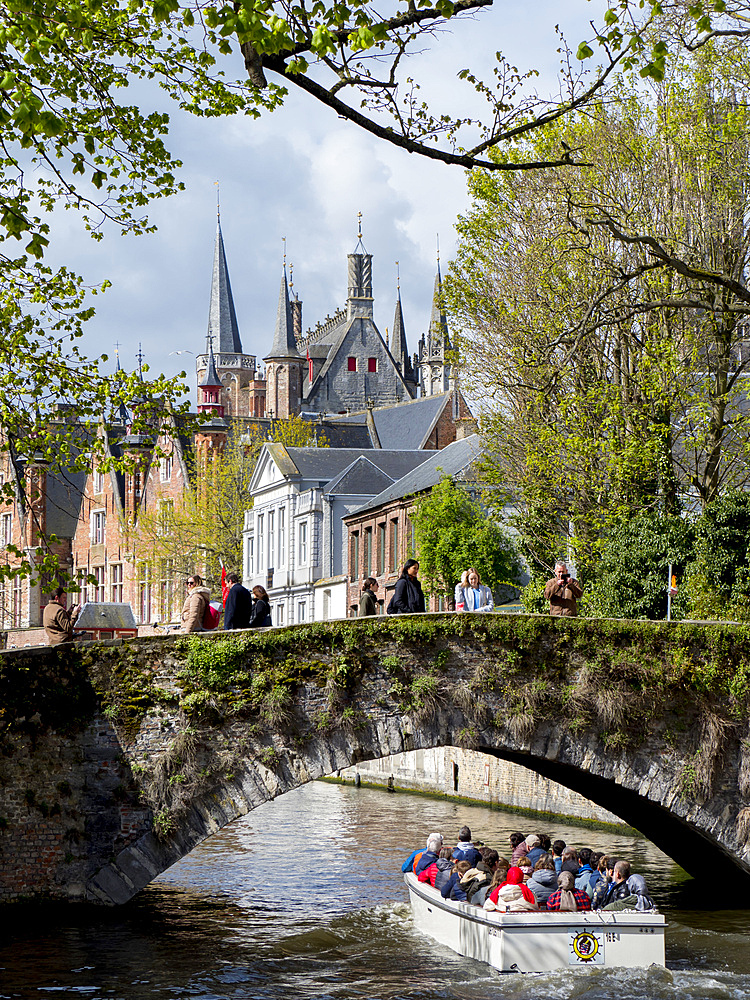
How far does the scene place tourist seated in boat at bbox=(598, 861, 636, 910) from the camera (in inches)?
595

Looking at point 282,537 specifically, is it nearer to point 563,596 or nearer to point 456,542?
point 456,542

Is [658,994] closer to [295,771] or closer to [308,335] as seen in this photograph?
[295,771]

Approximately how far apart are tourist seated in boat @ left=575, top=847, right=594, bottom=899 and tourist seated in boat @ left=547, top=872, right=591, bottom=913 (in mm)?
130

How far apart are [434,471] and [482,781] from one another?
1524 cm

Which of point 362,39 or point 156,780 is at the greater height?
point 362,39

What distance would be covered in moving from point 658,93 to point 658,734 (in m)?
12.7

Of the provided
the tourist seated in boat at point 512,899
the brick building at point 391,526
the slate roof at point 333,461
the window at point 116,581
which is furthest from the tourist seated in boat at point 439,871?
the window at point 116,581

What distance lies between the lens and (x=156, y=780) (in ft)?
52.5

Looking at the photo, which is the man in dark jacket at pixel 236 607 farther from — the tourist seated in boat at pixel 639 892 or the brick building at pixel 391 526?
the brick building at pixel 391 526

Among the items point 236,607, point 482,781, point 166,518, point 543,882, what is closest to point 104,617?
point 166,518

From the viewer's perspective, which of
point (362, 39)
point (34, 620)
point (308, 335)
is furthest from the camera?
point (308, 335)

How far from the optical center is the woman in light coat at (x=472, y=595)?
18.5 m

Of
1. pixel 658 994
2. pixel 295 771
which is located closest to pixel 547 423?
pixel 295 771

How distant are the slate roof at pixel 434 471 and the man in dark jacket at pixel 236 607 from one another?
23.0 meters
